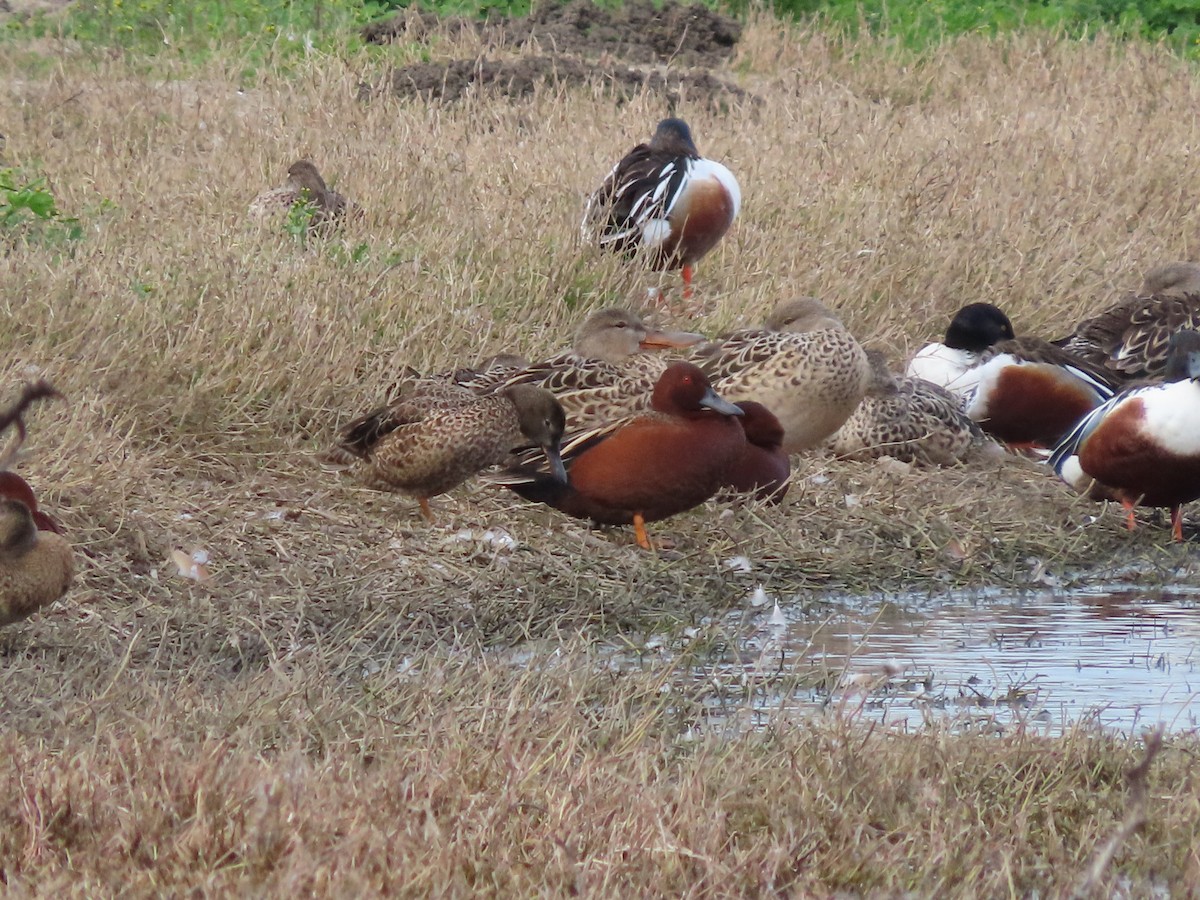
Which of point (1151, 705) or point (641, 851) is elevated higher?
point (641, 851)

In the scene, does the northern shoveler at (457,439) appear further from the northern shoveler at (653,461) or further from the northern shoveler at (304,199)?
the northern shoveler at (304,199)

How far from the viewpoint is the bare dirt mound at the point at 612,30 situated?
527 inches

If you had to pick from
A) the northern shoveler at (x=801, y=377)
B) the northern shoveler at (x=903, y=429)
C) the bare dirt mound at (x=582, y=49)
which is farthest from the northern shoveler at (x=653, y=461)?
the bare dirt mound at (x=582, y=49)

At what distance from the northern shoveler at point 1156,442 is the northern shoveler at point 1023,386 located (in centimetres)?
110

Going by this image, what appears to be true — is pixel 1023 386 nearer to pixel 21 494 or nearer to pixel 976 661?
pixel 976 661

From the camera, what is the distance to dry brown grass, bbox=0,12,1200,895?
3.18 meters

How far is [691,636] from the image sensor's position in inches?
192

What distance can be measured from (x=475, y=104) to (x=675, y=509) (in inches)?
226

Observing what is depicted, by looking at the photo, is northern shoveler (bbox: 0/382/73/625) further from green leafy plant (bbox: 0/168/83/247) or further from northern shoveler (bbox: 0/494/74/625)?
green leafy plant (bbox: 0/168/83/247)

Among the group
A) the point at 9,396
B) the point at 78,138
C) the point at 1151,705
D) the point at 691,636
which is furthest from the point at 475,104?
the point at 1151,705

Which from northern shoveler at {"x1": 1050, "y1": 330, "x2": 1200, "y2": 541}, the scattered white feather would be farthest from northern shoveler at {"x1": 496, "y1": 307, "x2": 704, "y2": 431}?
northern shoveler at {"x1": 1050, "y1": 330, "x2": 1200, "y2": 541}

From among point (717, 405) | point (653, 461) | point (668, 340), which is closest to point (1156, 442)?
point (717, 405)

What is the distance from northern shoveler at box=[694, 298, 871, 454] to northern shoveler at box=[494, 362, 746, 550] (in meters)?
0.67

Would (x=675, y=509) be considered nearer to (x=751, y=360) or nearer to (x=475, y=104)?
(x=751, y=360)
